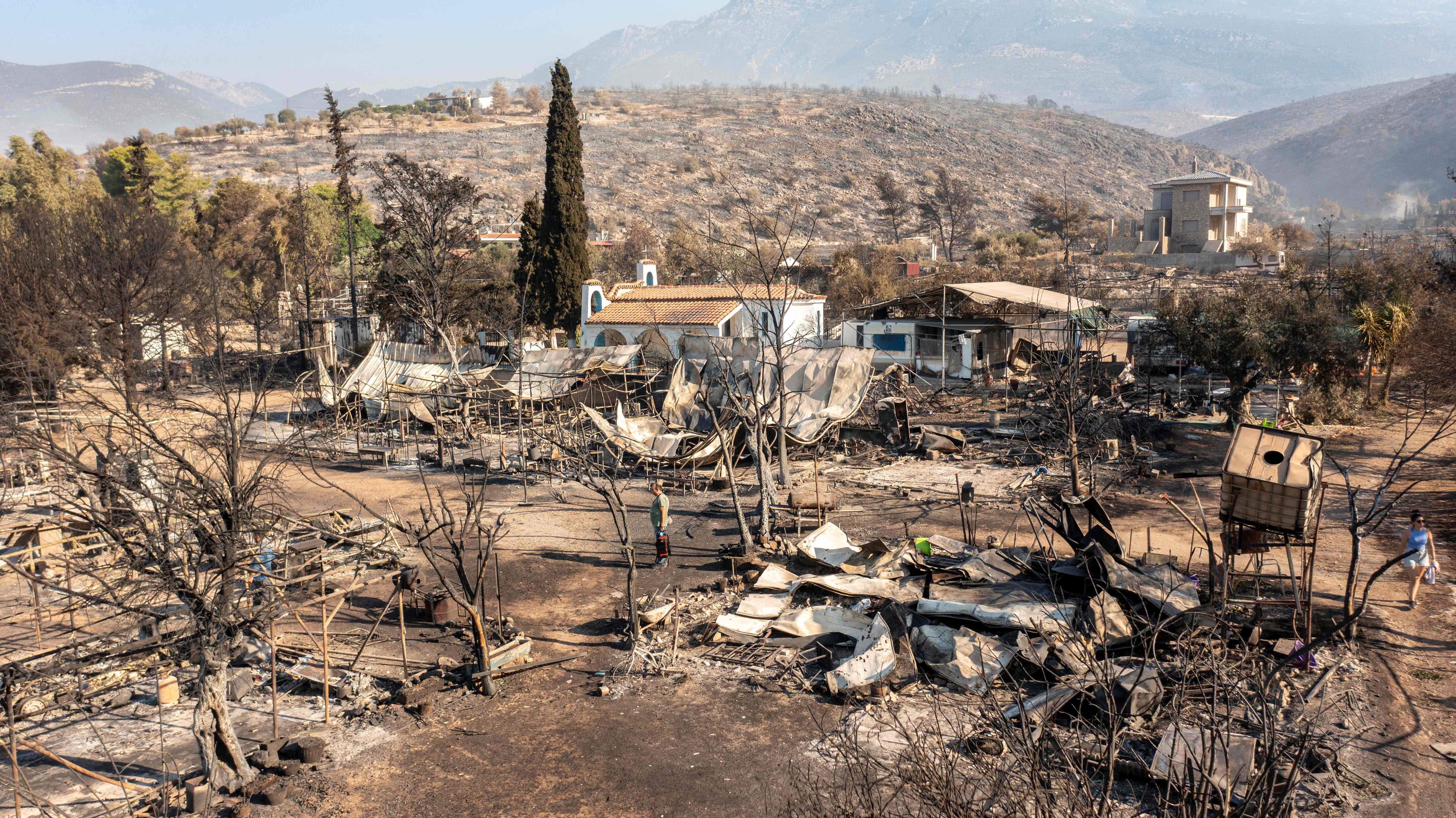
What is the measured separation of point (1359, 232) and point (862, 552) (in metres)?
107

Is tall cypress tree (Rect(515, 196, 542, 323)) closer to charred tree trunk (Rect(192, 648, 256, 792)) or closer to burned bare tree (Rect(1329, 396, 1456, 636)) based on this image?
burned bare tree (Rect(1329, 396, 1456, 636))

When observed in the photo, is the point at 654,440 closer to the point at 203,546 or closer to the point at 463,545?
the point at 463,545

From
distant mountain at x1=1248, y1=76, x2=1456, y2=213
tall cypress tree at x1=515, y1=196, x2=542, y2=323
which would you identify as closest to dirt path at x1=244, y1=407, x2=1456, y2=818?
tall cypress tree at x1=515, y1=196, x2=542, y2=323

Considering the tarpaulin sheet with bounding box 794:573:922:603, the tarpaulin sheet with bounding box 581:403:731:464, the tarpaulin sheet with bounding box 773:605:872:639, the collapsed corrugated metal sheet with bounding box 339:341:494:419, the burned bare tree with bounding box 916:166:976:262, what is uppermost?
the burned bare tree with bounding box 916:166:976:262

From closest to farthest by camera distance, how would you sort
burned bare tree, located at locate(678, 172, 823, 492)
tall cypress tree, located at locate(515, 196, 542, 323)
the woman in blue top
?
the woman in blue top
burned bare tree, located at locate(678, 172, 823, 492)
tall cypress tree, located at locate(515, 196, 542, 323)

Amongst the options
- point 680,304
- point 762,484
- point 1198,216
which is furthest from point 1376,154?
point 762,484

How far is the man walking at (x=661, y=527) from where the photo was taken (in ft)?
47.9

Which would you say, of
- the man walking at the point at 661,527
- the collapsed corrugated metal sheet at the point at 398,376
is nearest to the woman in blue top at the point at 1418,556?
the man walking at the point at 661,527

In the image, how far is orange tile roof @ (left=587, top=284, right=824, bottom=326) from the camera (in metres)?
31.8

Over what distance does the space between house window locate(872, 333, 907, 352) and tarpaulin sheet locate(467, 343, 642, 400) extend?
10.3 metres

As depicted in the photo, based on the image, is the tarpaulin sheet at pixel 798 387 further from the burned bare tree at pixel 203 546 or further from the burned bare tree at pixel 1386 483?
the burned bare tree at pixel 203 546

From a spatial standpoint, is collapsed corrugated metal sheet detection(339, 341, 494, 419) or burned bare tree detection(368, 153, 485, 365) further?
burned bare tree detection(368, 153, 485, 365)


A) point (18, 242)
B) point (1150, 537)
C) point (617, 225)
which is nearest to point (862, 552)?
point (1150, 537)

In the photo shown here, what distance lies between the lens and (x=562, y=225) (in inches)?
1396
